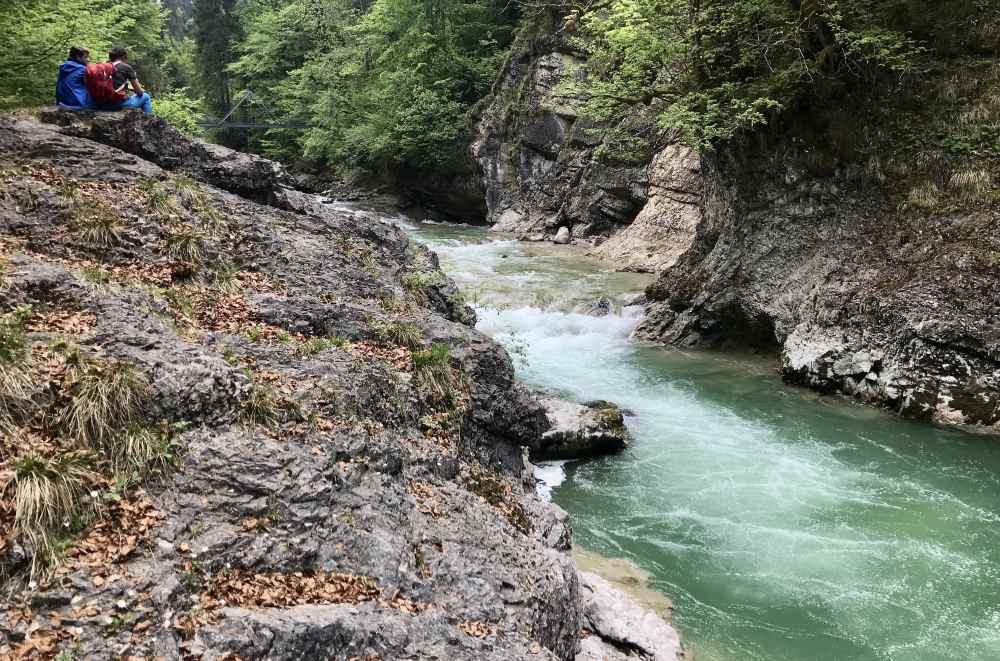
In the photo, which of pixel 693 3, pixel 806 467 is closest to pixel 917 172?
pixel 693 3

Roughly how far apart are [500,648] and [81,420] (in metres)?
3.45

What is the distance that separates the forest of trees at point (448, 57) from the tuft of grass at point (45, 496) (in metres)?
9.59

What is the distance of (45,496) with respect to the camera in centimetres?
421

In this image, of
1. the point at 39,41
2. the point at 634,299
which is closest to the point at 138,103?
the point at 39,41

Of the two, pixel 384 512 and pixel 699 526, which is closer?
pixel 384 512

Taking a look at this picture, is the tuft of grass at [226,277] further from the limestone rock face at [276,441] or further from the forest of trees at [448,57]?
the forest of trees at [448,57]

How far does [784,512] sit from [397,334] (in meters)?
5.95

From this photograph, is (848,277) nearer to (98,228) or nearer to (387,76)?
(98,228)

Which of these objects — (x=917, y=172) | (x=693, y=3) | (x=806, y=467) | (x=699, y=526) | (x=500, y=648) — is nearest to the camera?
(x=500, y=648)

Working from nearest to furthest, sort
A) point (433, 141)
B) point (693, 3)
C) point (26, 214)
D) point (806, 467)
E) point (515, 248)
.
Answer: point (26, 214)
point (806, 467)
point (693, 3)
point (515, 248)
point (433, 141)

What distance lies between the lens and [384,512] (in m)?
5.44

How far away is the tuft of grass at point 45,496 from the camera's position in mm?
4020

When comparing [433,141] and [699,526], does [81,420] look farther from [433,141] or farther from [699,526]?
[433,141]

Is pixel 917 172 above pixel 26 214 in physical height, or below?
above
